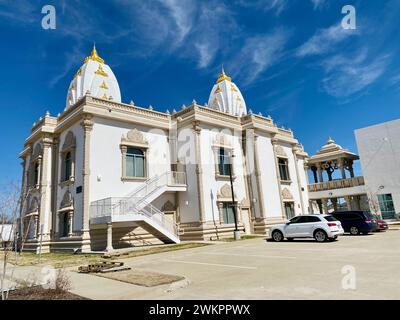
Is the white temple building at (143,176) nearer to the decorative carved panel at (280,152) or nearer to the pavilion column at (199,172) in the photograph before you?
the pavilion column at (199,172)

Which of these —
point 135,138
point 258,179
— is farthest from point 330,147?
point 135,138

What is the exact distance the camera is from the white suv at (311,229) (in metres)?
16.0

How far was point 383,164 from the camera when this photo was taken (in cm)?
3428

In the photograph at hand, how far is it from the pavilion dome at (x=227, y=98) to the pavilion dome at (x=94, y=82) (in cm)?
1339

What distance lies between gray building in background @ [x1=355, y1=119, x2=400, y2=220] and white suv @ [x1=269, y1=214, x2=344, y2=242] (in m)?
21.0

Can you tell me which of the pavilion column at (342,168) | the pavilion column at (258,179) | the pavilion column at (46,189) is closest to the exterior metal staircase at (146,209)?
the pavilion column at (46,189)

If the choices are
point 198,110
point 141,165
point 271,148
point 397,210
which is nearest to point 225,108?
point 271,148

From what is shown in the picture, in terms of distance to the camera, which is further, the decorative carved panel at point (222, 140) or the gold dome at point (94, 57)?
the gold dome at point (94, 57)

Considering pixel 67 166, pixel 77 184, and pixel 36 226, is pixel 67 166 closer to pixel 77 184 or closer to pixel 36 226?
pixel 77 184

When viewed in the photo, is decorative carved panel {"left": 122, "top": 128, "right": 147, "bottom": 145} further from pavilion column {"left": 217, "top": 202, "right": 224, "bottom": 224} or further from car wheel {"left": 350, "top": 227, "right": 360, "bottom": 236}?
car wheel {"left": 350, "top": 227, "right": 360, "bottom": 236}

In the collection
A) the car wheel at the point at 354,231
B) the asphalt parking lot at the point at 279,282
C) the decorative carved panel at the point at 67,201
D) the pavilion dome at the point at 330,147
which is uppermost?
the pavilion dome at the point at 330,147

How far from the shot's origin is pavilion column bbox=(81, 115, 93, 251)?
18.7 meters

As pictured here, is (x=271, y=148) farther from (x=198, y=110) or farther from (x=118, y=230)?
(x=118, y=230)

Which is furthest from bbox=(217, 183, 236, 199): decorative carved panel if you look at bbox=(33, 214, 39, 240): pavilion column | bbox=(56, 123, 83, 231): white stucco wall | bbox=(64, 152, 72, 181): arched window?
bbox=(33, 214, 39, 240): pavilion column
